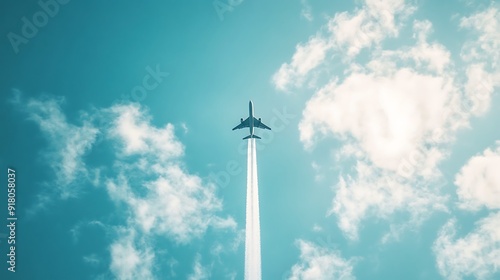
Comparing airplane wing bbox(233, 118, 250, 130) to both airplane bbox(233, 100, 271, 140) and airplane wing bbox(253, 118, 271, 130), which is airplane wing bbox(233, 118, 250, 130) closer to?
airplane bbox(233, 100, 271, 140)

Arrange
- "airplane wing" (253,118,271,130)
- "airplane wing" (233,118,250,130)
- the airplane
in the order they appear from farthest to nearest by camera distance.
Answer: "airplane wing" (233,118,250,130), "airplane wing" (253,118,271,130), the airplane

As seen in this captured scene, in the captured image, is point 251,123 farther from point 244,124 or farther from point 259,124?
point 244,124

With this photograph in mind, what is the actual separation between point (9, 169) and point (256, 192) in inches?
2062

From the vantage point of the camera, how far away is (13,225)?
189ft

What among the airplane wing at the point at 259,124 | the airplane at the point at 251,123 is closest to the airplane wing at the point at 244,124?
the airplane at the point at 251,123

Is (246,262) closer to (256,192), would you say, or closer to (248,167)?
(256,192)

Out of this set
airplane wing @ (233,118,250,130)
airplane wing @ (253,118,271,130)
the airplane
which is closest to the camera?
the airplane

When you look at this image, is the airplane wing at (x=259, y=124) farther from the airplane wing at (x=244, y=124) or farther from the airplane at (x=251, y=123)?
the airplane wing at (x=244, y=124)

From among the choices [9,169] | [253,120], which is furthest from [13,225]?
[253,120]

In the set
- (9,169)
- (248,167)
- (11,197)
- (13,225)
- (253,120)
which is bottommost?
(13,225)

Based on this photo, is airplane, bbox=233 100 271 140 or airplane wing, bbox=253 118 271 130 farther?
airplane wing, bbox=253 118 271 130

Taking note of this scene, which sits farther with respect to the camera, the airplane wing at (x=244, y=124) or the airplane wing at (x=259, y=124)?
the airplane wing at (x=244, y=124)

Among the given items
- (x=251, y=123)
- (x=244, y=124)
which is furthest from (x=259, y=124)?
(x=251, y=123)

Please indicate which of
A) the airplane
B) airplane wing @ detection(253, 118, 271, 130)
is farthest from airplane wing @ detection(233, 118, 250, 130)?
airplane wing @ detection(253, 118, 271, 130)
